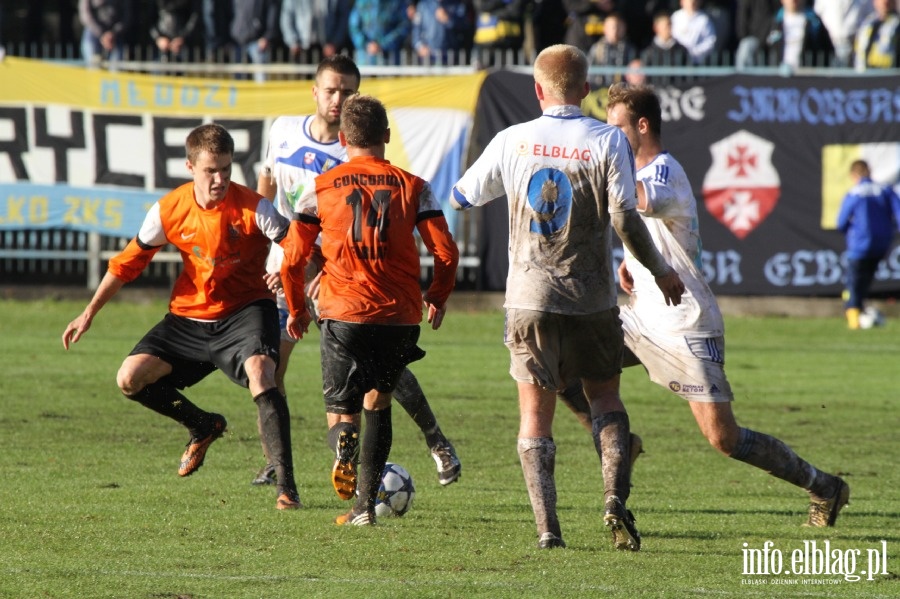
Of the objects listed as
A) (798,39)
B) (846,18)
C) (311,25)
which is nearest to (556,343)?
(798,39)

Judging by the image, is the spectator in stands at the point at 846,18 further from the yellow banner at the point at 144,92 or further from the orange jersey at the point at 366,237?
the orange jersey at the point at 366,237

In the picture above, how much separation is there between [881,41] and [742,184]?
2.64 m

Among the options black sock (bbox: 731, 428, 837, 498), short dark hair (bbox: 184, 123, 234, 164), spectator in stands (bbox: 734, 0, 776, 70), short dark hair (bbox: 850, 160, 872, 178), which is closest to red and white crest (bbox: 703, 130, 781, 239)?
short dark hair (bbox: 850, 160, 872, 178)

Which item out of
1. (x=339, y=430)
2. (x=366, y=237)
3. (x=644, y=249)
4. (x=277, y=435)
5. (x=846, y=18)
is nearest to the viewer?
(x=644, y=249)

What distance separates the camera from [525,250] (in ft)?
20.2

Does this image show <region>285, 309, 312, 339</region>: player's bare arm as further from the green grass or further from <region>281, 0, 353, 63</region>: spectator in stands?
<region>281, 0, 353, 63</region>: spectator in stands

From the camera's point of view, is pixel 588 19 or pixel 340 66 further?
pixel 588 19

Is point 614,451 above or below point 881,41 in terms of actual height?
below

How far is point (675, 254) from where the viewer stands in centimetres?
682

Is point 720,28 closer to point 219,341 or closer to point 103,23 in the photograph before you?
point 103,23

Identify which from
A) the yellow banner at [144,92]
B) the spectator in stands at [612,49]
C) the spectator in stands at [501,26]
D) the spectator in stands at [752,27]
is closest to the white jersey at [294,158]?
the yellow banner at [144,92]

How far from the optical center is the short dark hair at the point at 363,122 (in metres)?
6.57

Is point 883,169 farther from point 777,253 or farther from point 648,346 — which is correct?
point 648,346

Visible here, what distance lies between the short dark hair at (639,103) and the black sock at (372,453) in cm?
177
